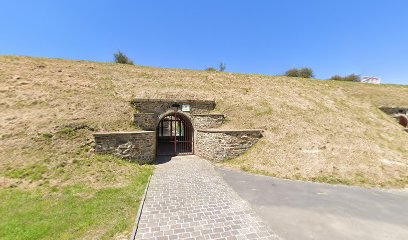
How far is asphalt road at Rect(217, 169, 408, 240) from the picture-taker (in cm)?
557

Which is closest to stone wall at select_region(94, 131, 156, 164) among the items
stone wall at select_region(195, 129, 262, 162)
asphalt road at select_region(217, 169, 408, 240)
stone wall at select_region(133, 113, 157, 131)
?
stone wall at select_region(133, 113, 157, 131)

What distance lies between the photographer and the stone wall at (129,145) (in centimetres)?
1130

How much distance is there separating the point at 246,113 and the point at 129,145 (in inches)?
399

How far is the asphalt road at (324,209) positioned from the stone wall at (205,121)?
245 inches

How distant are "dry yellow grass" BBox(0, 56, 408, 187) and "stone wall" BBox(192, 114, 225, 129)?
1032mm

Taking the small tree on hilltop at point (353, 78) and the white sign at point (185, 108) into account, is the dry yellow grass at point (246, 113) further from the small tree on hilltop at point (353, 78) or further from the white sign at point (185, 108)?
the small tree on hilltop at point (353, 78)

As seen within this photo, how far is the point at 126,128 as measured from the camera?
13.4 metres

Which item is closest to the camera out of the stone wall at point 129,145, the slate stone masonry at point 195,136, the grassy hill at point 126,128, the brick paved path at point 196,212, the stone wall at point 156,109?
the brick paved path at point 196,212

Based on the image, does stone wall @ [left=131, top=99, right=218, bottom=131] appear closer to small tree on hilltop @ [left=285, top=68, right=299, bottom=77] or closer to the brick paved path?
the brick paved path

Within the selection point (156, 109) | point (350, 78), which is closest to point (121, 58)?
point (156, 109)

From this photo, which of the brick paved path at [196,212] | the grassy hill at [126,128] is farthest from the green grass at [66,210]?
the brick paved path at [196,212]

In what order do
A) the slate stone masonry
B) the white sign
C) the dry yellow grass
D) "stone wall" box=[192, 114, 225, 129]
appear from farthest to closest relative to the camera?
the white sign
"stone wall" box=[192, 114, 225, 129]
the slate stone masonry
the dry yellow grass

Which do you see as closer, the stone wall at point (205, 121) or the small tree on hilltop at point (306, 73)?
the stone wall at point (205, 121)

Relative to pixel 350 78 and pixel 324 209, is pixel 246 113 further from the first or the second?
pixel 350 78
